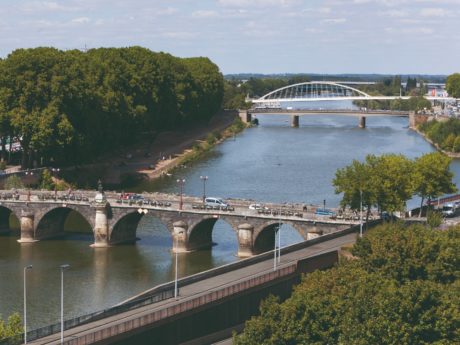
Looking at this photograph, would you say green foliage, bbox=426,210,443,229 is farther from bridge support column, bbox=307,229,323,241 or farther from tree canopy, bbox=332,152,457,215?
bridge support column, bbox=307,229,323,241

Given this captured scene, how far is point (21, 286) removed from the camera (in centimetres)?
8181

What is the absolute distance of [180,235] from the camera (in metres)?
94.0

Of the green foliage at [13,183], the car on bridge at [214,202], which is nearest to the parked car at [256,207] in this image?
the car on bridge at [214,202]

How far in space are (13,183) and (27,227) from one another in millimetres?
17415

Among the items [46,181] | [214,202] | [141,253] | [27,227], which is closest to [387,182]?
[214,202]

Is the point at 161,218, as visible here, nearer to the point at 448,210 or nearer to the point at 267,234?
the point at 267,234

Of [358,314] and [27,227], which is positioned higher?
[358,314]

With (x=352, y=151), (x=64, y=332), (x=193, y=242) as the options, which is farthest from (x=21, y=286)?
(x=352, y=151)

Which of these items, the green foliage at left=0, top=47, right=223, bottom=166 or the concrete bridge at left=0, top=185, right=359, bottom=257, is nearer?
the concrete bridge at left=0, top=185, right=359, bottom=257

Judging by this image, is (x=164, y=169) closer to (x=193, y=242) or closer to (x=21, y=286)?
(x=193, y=242)

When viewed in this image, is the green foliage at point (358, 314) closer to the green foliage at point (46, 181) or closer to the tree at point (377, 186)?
the tree at point (377, 186)

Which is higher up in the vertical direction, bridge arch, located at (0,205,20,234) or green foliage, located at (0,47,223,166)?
green foliage, located at (0,47,223,166)

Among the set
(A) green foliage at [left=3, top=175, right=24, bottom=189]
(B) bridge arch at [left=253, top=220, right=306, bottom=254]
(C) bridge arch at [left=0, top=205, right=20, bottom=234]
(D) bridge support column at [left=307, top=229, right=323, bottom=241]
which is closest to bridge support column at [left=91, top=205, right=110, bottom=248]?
(C) bridge arch at [left=0, top=205, right=20, bottom=234]

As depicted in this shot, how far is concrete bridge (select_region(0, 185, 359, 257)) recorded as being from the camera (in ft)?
302
